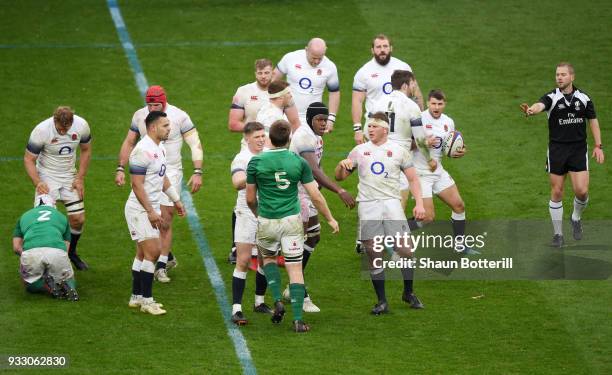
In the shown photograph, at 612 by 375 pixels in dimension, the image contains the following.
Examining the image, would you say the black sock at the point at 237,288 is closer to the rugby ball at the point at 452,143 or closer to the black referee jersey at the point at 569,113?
the rugby ball at the point at 452,143

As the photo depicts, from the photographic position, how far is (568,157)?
16188 millimetres

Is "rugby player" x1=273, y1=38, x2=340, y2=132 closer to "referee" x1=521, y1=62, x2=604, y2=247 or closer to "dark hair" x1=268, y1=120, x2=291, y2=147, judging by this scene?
"referee" x1=521, y1=62, x2=604, y2=247

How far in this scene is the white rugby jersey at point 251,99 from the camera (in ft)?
51.9

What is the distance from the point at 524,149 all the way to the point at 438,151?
498 cm

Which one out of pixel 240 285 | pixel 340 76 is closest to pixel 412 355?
pixel 240 285

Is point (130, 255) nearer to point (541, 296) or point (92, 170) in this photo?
point (92, 170)

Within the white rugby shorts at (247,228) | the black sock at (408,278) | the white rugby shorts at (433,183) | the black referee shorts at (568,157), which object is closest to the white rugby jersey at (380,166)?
the black sock at (408,278)

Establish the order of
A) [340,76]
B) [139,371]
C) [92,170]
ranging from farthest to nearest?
1. [340,76]
2. [92,170]
3. [139,371]

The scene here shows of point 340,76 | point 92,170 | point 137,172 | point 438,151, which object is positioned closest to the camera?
point 137,172

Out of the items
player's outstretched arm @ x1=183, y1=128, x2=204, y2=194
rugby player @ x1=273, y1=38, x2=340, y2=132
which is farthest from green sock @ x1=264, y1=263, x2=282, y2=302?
rugby player @ x1=273, y1=38, x2=340, y2=132

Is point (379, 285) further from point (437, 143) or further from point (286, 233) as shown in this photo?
point (437, 143)

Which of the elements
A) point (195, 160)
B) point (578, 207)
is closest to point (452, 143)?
point (578, 207)

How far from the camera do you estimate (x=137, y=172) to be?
13336mm

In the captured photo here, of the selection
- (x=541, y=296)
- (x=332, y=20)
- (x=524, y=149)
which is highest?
(x=332, y=20)
